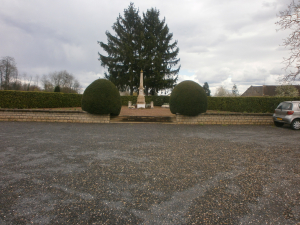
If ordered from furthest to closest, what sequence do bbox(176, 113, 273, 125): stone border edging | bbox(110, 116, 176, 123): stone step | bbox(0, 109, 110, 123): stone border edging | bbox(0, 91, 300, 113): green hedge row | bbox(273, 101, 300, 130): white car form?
bbox(0, 91, 300, 113): green hedge row, bbox(110, 116, 176, 123): stone step, bbox(176, 113, 273, 125): stone border edging, bbox(0, 109, 110, 123): stone border edging, bbox(273, 101, 300, 130): white car

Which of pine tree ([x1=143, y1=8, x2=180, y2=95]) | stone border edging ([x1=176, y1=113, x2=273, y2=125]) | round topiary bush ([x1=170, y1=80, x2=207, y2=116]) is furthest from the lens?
pine tree ([x1=143, y1=8, x2=180, y2=95])

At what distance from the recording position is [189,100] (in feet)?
33.0

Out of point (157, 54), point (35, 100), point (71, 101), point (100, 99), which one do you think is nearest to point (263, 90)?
point (157, 54)

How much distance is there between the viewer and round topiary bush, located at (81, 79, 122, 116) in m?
9.75

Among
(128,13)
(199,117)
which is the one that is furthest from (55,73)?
(199,117)

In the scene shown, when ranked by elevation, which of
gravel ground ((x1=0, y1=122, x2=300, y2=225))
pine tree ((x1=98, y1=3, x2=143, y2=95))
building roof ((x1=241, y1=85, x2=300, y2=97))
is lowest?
gravel ground ((x1=0, y1=122, x2=300, y2=225))

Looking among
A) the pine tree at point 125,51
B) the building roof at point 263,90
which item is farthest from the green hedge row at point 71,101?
the building roof at point 263,90

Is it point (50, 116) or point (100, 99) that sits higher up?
point (100, 99)

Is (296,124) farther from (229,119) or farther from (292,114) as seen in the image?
(229,119)

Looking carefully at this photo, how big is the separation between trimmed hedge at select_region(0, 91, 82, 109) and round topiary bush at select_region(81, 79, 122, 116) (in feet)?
23.6

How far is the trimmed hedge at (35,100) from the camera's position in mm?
12906

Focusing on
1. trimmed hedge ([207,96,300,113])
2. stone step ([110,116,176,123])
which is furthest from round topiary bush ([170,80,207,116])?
trimmed hedge ([207,96,300,113])

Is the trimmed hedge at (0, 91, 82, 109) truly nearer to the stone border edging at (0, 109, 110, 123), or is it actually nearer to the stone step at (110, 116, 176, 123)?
the stone border edging at (0, 109, 110, 123)

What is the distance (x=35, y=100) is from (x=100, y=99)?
8.54m
